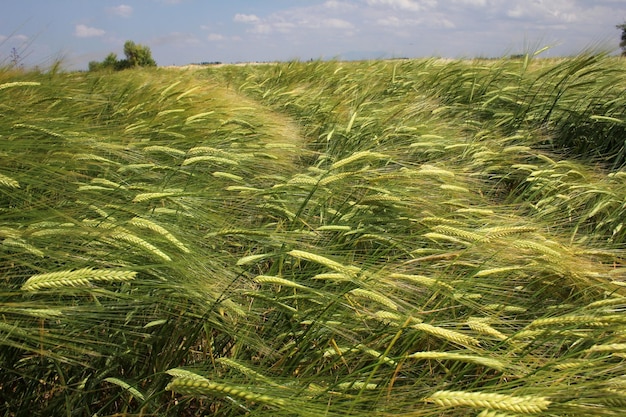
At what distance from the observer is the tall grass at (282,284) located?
100 centimetres

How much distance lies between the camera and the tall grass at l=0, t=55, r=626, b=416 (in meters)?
1.00

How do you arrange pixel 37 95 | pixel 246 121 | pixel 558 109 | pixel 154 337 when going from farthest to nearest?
1. pixel 558 109
2. pixel 246 121
3. pixel 37 95
4. pixel 154 337

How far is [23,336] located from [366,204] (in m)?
1.23

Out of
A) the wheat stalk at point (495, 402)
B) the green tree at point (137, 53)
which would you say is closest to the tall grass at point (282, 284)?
the wheat stalk at point (495, 402)

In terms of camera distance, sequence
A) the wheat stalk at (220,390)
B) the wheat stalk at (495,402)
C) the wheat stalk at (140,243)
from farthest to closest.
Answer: the wheat stalk at (140,243)
the wheat stalk at (220,390)
the wheat stalk at (495,402)

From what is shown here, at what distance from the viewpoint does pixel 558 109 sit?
3.62 meters

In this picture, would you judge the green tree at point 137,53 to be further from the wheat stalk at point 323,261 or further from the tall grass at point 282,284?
the wheat stalk at point 323,261

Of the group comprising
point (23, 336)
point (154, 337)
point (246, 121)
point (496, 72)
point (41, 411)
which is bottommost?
point (41, 411)

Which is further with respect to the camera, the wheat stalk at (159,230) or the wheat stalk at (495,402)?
the wheat stalk at (159,230)

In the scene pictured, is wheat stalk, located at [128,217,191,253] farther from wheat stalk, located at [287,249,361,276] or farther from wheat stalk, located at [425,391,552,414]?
wheat stalk, located at [425,391,552,414]

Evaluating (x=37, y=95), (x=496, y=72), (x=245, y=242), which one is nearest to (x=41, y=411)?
(x=245, y=242)

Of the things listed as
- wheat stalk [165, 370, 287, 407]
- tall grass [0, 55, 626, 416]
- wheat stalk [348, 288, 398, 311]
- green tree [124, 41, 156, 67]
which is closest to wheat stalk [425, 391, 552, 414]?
tall grass [0, 55, 626, 416]

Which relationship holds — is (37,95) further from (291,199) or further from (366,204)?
(366,204)

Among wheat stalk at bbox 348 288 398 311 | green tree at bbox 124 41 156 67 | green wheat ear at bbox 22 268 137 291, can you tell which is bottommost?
wheat stalk at bbox 348 288 398 311
